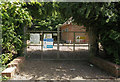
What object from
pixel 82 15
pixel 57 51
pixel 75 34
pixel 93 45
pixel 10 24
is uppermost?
pixel 82 15

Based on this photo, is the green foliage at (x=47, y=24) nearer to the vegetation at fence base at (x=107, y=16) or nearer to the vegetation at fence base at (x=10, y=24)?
the vegetation at fence base at (x=10, y=24)

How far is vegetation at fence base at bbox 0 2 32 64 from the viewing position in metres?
4.54

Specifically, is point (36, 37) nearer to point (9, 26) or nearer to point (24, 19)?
point (24, 19)

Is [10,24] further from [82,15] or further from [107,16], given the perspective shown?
[107,16]

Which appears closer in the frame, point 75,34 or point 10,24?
point 10,24

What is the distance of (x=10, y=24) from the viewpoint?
15.8ft

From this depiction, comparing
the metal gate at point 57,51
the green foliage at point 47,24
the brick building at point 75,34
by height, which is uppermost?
the green foliage at point 47,24

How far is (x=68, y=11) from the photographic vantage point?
→ 4.76 meters

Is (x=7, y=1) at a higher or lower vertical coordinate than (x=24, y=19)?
higher

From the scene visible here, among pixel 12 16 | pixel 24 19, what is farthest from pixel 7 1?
pixel 24 19

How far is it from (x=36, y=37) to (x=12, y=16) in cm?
217

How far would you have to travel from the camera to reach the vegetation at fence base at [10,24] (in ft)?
14.9

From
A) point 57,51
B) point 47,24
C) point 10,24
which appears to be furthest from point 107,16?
point 47,24

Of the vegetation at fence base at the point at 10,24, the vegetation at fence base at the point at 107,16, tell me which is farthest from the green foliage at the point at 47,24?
the vegetation at fence base at the point at 107,16
